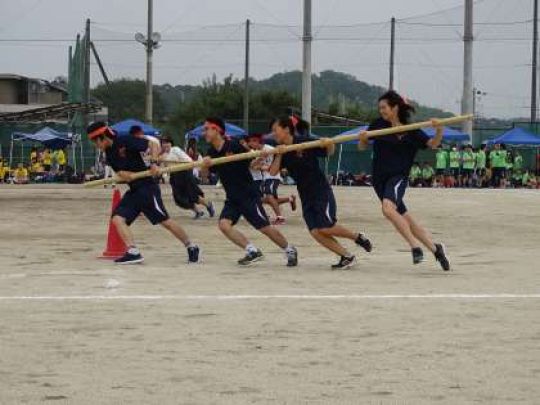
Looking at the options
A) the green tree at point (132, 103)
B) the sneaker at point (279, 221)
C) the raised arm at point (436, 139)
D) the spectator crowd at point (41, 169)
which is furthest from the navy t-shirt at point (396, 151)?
the green tree at point (132, 103)

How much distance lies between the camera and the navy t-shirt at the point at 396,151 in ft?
36.8

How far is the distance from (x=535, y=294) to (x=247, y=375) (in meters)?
3.96

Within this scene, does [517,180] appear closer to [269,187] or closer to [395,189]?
[269,187]

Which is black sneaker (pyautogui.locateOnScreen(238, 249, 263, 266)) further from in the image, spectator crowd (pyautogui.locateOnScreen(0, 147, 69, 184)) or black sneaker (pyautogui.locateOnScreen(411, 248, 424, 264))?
spectator crowd (pyautogui.locateOnScreen(0, 147, 69, 184))

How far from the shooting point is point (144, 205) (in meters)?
11.9

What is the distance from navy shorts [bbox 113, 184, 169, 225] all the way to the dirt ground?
0.53 meters

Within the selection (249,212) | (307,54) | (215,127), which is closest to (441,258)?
(249,212)

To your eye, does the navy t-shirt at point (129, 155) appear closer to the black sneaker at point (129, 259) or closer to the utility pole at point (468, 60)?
the black sneaker at point (129, 259)

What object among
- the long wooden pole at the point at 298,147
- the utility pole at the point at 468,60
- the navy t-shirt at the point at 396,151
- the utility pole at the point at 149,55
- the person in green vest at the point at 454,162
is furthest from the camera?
the utility pole at the point at 149,55

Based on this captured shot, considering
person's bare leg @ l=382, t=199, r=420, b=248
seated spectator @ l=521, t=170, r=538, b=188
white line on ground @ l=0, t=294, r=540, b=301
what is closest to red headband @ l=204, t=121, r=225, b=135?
person's bare leg @ l=382, t=199, r=420, b=248

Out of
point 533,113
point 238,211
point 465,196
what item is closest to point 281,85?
point 533,113

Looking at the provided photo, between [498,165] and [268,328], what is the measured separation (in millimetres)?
34032

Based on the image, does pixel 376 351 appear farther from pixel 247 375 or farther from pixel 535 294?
pixel 535 294

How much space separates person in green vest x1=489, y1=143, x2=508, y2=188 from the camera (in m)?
40.3
